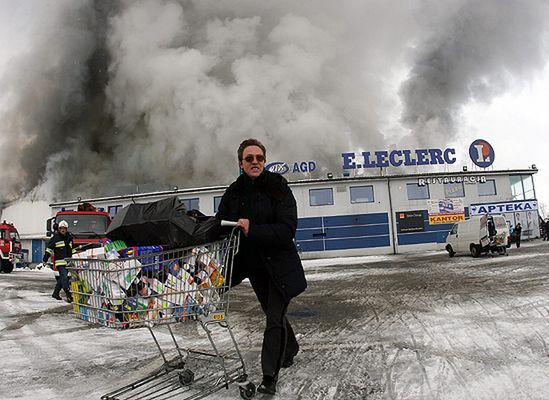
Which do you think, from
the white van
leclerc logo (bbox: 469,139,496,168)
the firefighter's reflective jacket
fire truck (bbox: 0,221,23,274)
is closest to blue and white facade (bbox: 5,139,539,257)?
leclerc logo (bbox: 469,139,496,168)

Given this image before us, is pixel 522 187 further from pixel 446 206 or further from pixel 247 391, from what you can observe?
pixel 247 391

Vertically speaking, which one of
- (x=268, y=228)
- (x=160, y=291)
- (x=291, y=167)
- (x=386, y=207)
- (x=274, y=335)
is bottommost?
(x=274, y=335)

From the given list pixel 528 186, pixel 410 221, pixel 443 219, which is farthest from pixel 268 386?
pixel 528 186

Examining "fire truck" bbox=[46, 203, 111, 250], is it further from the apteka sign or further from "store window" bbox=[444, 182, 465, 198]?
the apteka sign

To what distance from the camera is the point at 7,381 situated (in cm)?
366

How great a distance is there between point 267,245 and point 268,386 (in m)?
1.05

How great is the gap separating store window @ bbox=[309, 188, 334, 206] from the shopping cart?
26158mm

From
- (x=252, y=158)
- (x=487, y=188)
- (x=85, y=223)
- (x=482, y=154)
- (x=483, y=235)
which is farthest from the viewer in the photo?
(x=482, y=154)

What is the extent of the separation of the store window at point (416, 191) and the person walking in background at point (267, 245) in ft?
91.2

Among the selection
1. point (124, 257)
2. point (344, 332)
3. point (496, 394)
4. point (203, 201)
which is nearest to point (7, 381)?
point (124, 257)

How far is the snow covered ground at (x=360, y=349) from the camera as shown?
3.14m

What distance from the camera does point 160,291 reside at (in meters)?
2.82

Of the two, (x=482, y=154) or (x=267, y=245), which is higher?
(x=482, y=154)

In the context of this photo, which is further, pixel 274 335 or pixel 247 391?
pixel 274 335
